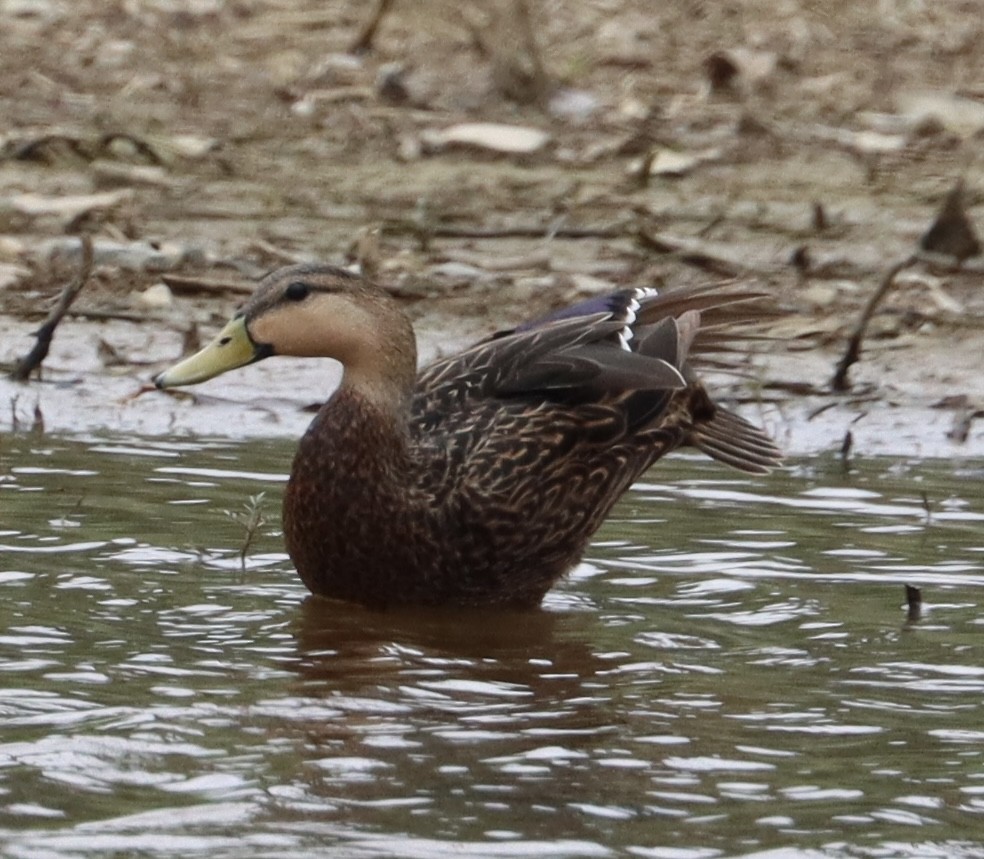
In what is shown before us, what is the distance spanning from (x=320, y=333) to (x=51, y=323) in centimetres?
208

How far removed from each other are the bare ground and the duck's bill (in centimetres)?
193

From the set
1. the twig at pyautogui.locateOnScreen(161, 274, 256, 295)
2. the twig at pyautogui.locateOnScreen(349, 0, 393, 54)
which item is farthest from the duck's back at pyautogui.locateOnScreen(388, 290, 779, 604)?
the twig at pyautogui.locateOnScreen(349, 0, 393, 54)

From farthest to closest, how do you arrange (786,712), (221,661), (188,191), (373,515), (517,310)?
(188,191) → (517,310) → (373,515) → (221,661) → (786,712)

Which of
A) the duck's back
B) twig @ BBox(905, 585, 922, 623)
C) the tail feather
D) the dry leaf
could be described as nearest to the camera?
twig @ BBox(905, 585, 922, 623)

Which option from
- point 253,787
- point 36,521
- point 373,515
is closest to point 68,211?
point 36,521

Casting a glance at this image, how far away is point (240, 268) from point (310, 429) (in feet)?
11.7

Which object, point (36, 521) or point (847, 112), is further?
point (847, 112)

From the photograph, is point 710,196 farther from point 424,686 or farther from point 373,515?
point 424,686

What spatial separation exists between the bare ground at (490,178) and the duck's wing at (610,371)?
1.08m

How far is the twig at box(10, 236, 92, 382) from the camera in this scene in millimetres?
7477

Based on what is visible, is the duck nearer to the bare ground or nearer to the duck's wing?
the duck's wing

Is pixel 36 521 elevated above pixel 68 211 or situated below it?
below

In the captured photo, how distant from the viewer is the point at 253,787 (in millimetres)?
4215

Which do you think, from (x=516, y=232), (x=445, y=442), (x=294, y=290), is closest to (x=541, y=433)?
(x=445, y=442)
